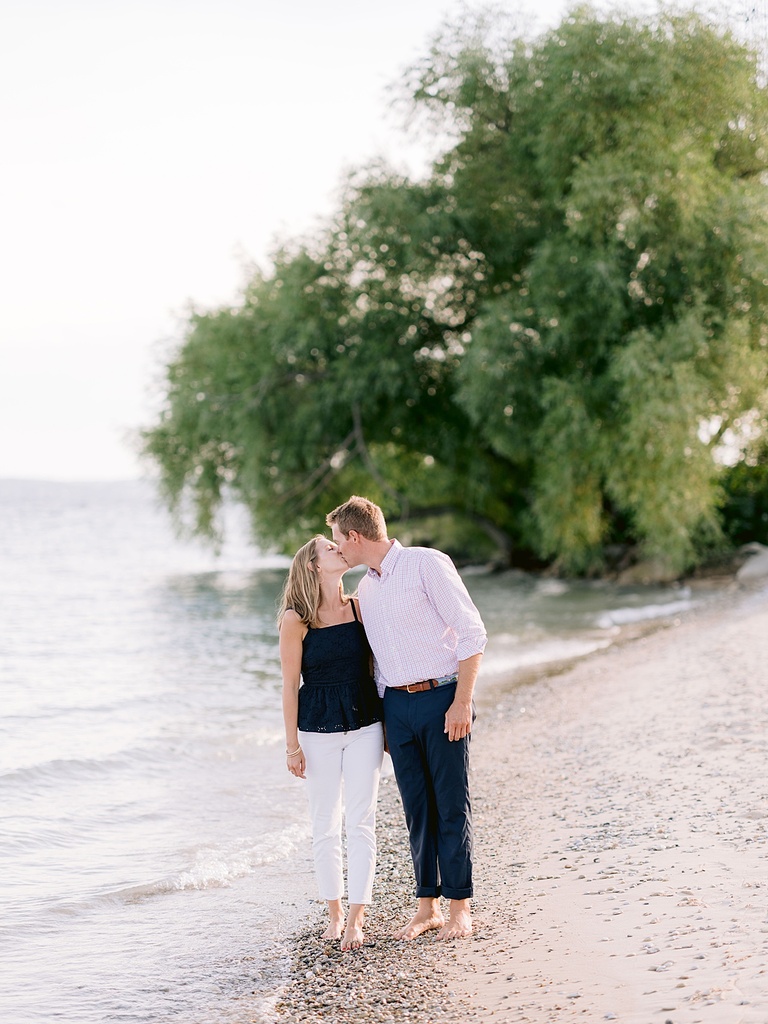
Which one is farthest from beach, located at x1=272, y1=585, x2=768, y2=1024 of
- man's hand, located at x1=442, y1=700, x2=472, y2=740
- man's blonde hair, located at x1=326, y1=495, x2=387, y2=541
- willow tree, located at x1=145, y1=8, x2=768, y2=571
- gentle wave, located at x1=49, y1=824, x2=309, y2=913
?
willow tree, located at x1=145, y1=8, x2=768, y2=571

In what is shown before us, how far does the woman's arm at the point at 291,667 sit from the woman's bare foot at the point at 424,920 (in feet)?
2.87

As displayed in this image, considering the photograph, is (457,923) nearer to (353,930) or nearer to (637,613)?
(353,930)

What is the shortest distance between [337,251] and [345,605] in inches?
723

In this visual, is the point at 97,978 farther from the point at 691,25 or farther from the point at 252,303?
the point at 252,303

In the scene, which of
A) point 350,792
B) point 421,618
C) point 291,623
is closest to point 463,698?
point 421,618

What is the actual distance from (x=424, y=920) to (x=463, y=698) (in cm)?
112

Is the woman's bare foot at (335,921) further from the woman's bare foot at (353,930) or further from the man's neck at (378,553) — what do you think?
the man's neck at (378,553)

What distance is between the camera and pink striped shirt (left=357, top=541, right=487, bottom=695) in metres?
4.46

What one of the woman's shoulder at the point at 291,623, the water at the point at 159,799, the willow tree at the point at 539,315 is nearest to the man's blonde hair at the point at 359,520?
the woman's shoulder at the point at 291,623

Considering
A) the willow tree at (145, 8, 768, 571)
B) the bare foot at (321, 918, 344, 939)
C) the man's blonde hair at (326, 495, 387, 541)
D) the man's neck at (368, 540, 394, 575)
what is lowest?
the bare foot at (321, 918, 344, 939)

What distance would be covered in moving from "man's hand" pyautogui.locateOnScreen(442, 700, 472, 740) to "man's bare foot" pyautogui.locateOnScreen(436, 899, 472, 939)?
32.5 inches

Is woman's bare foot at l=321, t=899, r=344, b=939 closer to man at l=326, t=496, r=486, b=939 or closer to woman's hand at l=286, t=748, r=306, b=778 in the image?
man at l=326, t=496, r=486, b=939

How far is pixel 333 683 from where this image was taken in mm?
4590

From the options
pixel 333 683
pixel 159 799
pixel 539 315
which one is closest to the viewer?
pixel 333 683
